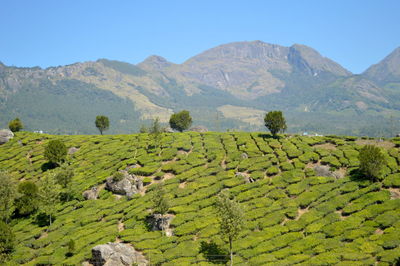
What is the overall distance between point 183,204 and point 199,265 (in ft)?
66.9

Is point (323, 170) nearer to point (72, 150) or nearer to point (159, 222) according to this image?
point (159, 222)

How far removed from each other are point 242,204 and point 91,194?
118ft

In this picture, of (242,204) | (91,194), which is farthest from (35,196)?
(242,204)

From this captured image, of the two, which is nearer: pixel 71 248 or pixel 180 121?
pixel 71 248

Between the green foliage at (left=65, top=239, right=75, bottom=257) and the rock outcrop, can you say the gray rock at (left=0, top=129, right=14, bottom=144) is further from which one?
the rock outcrop

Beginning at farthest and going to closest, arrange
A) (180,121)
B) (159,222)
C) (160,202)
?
(180,121)
(159,222)
(160,202)

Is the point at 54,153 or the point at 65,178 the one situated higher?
the point at 54,153

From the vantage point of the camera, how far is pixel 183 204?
7156 centimetres

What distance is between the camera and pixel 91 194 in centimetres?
8006

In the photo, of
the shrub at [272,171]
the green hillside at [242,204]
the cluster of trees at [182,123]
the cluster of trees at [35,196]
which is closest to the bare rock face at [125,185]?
the green hillside at [242,204]

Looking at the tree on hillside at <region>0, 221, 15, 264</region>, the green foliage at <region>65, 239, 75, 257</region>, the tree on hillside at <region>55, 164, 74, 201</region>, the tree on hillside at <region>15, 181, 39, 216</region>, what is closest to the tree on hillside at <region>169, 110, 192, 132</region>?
the tree on hillside at <region>55, 164, 74, 201</region>

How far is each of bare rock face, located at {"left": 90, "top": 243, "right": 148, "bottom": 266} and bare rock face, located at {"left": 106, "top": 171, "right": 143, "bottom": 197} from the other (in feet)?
77.5

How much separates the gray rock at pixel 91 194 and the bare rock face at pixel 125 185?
286 cm

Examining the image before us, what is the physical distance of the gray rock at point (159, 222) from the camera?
6469 centimetres
